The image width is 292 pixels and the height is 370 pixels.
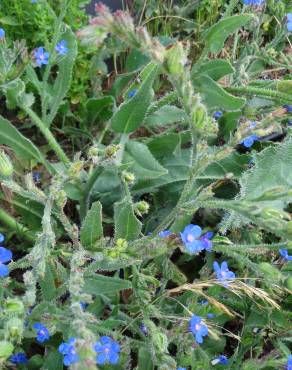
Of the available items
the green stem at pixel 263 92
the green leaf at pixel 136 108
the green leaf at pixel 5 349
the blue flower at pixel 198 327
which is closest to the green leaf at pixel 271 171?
the green stem at pixel 263 92

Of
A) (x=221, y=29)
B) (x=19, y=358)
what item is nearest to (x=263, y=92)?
(x=221, y=29)

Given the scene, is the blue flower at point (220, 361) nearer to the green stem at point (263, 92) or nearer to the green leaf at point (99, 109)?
the green stem at point (263, 92)

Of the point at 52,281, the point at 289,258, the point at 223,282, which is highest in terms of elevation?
the point at 52,281

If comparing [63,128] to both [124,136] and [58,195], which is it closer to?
[124,136]

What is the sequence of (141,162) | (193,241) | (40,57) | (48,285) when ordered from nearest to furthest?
(193,241) < (48,285) < (141,162) < (40,57)

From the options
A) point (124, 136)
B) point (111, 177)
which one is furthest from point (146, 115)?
point (111, 177)

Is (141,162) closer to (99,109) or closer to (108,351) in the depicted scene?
(99,109)
